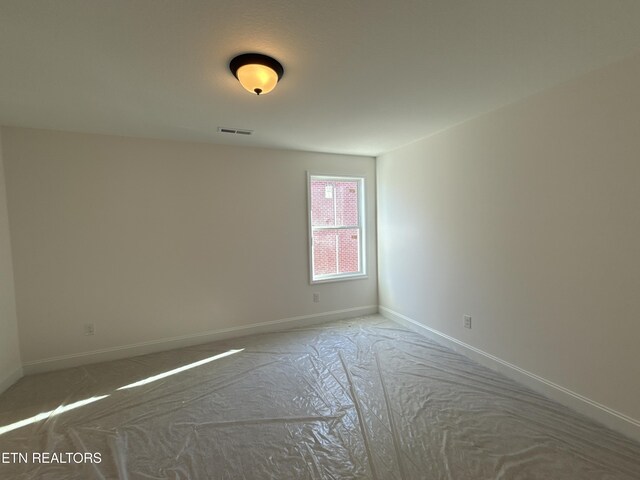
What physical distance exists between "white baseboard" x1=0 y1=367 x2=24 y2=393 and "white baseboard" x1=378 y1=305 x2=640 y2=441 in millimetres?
4165

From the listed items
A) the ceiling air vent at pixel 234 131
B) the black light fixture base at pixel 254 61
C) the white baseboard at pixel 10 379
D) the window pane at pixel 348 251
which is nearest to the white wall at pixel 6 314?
the white baseboard at pixel 10 379

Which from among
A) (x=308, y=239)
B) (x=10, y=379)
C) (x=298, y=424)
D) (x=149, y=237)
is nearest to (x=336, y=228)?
(x=308, y=239)

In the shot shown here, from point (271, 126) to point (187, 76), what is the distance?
105 centimetres

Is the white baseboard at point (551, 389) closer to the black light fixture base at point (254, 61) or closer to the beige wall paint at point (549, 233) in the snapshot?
the beige wall paint at point (549, 233)

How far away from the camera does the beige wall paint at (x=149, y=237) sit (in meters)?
2.83

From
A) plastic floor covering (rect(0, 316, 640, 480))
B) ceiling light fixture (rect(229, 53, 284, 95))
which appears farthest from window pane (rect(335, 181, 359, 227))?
ceiling light fixture (rect(229, 53, 284, 95))

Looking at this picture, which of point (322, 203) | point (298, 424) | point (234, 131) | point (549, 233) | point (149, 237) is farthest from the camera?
point (322, 203)

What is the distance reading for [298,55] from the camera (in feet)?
5.56

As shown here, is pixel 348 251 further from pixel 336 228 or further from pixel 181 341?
pixel 181 341

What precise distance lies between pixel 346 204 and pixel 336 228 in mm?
415

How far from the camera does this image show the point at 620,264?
186cm

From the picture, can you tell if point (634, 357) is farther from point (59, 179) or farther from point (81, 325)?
point (59, 179)

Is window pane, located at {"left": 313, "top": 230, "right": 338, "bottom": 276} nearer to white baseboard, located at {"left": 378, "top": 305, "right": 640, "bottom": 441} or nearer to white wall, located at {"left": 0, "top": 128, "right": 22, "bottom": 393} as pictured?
white baseboard, located at {"left": 378, "top": 305, "right": 640, "bottom": 441}

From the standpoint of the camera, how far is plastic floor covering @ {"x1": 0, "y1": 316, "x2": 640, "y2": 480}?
1.67 m
